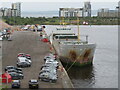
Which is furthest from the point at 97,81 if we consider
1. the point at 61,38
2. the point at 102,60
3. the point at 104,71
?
the point at 61,38

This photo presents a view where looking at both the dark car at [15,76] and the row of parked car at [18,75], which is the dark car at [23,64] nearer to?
the row of parked car at [18,75]

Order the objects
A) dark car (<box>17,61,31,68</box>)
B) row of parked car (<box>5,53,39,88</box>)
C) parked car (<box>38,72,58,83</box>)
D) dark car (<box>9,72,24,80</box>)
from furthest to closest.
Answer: dark car (<box>17,61,31,68</box>)
dark car (<box>9,72,24,80</box>)
parked car (<box>38,72,58,83</box>)
row of parked car (<box>5,53,39,88</box>)

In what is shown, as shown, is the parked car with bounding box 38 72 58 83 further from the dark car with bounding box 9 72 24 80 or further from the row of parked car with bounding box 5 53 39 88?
the row of parked car with bounding box 5 53 39 88

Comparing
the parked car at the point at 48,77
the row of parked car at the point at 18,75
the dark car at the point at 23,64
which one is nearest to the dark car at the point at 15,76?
the row of parked car at the point at 18,75

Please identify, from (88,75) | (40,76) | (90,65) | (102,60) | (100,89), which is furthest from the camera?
(102,60)

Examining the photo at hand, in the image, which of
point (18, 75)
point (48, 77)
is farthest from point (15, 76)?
point (48, 77)

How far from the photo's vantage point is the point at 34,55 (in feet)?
139

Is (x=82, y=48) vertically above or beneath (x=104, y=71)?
above

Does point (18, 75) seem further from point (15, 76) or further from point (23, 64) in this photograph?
point (23, 64)

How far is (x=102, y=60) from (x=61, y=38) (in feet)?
25.6

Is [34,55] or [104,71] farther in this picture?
[34,55]

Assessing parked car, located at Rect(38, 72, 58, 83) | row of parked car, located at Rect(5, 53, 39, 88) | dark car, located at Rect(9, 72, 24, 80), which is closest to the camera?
row of parked car, located at Rect(5, 53, 39, 88)

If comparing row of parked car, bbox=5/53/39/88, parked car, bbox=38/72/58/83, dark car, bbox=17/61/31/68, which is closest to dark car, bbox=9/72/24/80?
row of parked car, bbox=5/53/39/88

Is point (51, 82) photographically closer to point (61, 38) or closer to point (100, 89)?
point (100, 89)
